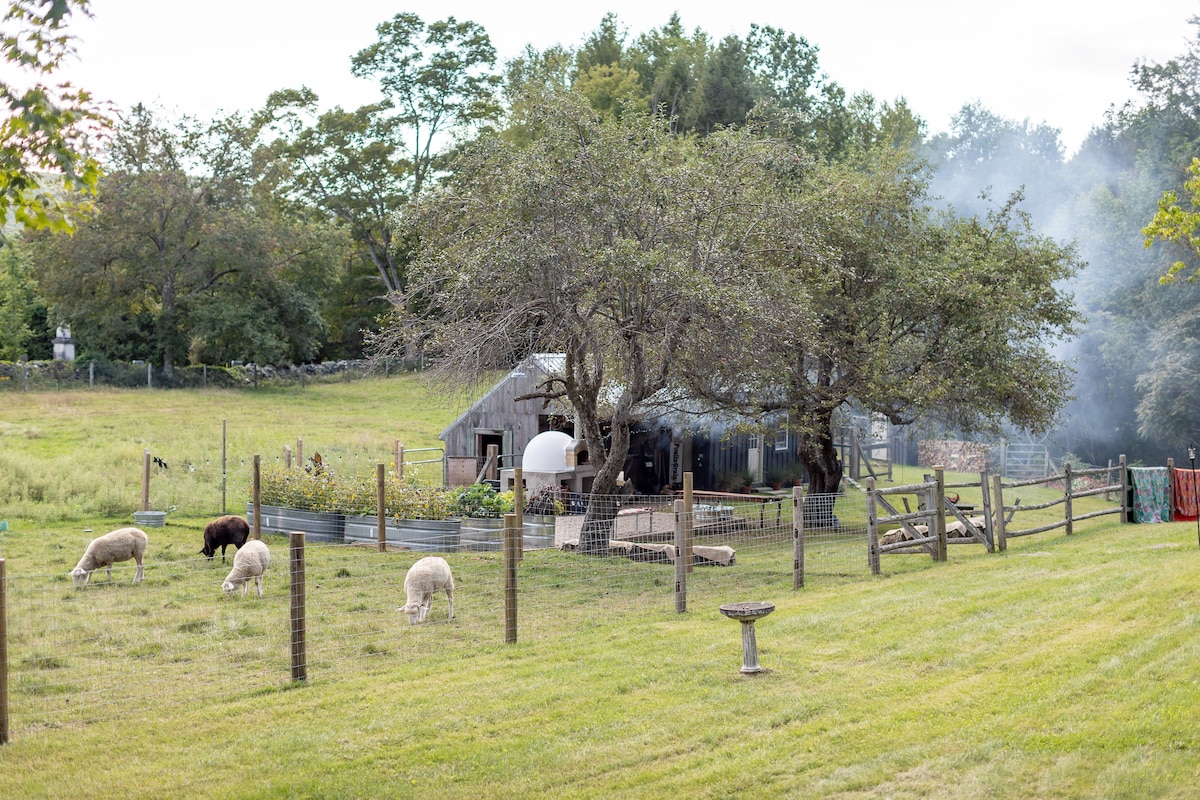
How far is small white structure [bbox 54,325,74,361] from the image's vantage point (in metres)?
50.0

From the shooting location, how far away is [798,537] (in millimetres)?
15031

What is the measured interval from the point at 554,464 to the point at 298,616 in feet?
46.1

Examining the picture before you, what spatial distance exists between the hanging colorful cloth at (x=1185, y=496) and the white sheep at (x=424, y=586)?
55.6 feet

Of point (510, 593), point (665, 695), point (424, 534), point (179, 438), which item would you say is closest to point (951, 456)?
point (179, 438)

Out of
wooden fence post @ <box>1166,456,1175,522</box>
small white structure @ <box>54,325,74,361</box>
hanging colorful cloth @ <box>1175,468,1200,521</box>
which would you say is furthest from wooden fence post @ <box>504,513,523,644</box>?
small white structure @ <box>54,325,74,361</box>

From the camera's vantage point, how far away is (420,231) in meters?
19.4

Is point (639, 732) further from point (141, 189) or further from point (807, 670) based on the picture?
point (141, 189)

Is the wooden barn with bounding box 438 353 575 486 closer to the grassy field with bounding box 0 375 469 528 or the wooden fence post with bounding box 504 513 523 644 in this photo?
the grassy field with bounding box 0 375 469 528

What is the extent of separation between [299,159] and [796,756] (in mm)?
58125

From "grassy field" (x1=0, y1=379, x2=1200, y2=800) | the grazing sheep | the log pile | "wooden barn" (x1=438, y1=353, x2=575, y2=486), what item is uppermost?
"wooden barn" (x1=438, y1=353, x2=575, y2=486)

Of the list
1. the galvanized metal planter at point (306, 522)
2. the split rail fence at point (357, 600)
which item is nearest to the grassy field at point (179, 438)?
the galvanized metal planter at point (306, 522)

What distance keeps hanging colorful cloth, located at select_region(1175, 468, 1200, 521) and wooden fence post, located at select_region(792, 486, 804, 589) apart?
38.9 feet

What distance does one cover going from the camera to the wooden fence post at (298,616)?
32.3 feet

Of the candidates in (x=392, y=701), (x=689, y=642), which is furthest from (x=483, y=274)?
(x=392, y=701)
